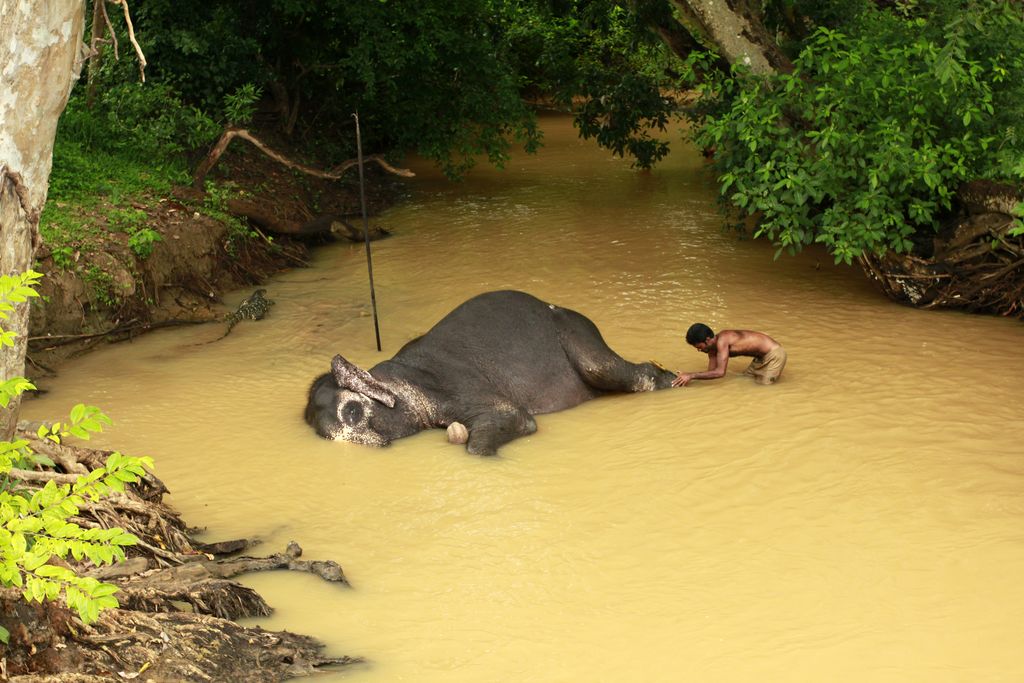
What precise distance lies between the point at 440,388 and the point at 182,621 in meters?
3.71

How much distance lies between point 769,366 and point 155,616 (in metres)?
5.43

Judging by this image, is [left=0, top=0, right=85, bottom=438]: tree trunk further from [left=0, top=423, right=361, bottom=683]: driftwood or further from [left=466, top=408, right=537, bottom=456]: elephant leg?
[left=466, top=408, right=537, bottom=456]: elephant leg

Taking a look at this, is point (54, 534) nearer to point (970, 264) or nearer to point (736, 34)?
point (970, 264)

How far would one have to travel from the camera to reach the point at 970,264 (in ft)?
35.6

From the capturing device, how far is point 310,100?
683 inches

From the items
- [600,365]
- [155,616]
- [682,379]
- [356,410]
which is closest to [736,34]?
[682,379]

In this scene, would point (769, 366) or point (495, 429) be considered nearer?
point (495, 429)

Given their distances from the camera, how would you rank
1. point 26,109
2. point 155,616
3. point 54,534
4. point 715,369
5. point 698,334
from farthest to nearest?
point 715,369
point 698,334
point 155,616
point 26,109
point 54,534

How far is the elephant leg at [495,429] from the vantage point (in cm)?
822

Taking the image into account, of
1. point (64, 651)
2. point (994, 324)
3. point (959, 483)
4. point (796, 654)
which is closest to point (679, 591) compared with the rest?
point (796, 654)

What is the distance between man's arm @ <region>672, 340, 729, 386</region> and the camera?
924 cm

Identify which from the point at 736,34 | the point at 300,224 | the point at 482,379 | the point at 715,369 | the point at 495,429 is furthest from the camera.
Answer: the point at 300,224

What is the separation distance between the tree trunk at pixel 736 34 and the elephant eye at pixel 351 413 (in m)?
6.10

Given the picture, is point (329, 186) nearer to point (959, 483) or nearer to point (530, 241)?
point (530, 241)
